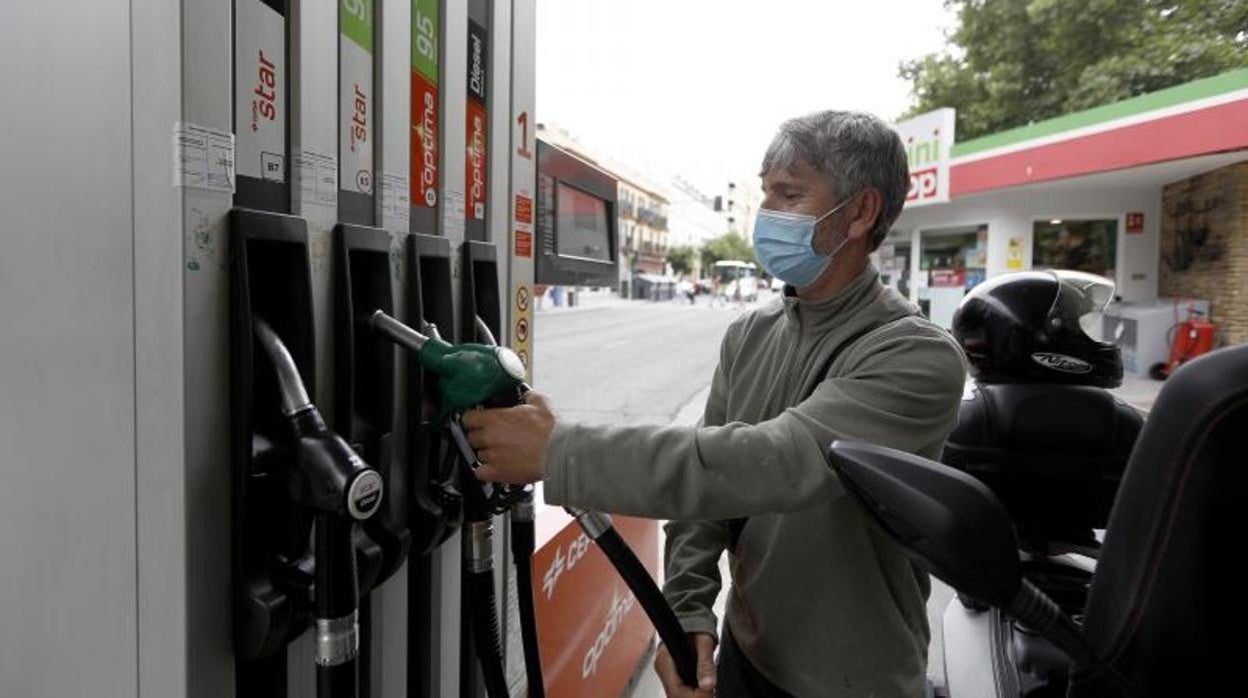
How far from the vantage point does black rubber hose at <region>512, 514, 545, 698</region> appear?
160 cm

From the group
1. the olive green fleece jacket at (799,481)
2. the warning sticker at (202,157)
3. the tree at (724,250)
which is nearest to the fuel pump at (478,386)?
the olive green fleece jacket at (799,481)

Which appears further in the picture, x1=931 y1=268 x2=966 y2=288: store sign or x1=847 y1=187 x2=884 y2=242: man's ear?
x1=931 y1=268 x2=966 y2=288: store sign

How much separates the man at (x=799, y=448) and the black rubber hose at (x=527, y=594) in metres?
0.26

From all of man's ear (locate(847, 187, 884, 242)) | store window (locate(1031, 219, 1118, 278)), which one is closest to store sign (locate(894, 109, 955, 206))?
store window (locate(1031, 219, 1118, 278))

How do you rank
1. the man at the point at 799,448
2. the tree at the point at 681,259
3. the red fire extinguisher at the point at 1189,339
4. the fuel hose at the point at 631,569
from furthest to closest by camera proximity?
the tree at the point at 681,259, the red fire extinguisher at the point at 1189,339, the fuel hose at the point at 631,569, the man at the point at 799,448

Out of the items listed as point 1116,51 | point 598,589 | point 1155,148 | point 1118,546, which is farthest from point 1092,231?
point 1118,546

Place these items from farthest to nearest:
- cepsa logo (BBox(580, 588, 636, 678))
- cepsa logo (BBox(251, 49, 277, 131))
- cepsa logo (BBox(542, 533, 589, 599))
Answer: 1. cepsa logo (BBox(580, 588, 636, 678))
2. cepsa logo (BBox(542, 533, 589, 599))
3. cepsa logo (BBox(251, 49, 277, 131))

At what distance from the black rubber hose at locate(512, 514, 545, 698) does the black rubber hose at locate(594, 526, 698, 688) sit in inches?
7.1

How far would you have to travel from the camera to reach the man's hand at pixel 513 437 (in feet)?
4.04

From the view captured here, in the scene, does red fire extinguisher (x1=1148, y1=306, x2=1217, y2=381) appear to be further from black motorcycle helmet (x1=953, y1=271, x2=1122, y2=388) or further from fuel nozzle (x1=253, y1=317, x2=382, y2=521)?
fuel nozzle (x1=253, y1=317, x2=382, y2=521)

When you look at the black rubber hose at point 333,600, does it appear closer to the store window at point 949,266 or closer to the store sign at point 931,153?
the store sign at point 931,153

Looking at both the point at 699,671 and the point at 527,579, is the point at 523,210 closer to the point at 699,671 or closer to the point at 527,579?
the point at 527,579

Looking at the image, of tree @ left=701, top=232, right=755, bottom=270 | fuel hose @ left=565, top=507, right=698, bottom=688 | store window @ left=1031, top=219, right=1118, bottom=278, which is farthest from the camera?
tree @ left=701, top=232, right=755, bottom=270

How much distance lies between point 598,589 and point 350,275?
5.91ft
